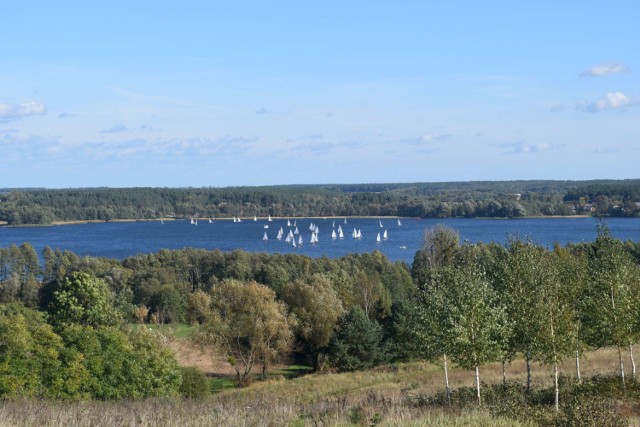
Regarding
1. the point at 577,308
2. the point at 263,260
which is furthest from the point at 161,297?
the point at 577,308

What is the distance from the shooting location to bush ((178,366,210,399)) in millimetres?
30331

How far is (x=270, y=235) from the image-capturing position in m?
160

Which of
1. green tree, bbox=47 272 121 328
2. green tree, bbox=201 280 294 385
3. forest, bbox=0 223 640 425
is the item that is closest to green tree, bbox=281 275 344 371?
forest, bbox=0 223 640 425

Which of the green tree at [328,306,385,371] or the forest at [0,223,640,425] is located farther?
the green tree at [328,306,385,371]

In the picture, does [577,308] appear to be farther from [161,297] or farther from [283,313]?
[161,297]

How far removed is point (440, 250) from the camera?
236 feet

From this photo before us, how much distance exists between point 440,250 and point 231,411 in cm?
5910

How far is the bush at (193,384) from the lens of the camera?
99.5 ft

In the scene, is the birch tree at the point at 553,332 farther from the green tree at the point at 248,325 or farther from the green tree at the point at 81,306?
the green tree at the point at 81,306

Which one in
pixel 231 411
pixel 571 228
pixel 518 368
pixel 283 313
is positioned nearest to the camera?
pixel 231 411

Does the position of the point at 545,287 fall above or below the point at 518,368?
above

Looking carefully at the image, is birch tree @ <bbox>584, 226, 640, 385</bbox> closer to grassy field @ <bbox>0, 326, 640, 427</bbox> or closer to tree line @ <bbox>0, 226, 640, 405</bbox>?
tree line @ <bbox>0, 226, 640, 405</bbox>

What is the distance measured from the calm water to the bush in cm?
7262

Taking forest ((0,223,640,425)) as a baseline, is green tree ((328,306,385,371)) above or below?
below
